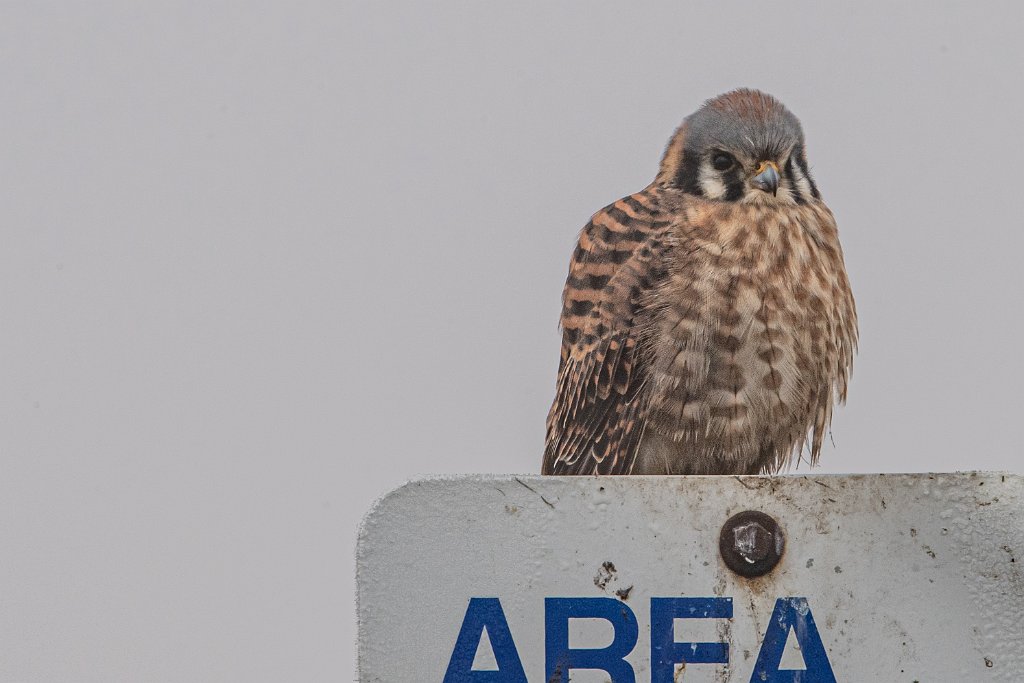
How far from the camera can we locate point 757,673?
180cm

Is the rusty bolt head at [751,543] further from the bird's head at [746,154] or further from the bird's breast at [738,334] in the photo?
the bird's head at [746,154]

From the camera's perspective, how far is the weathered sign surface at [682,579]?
70.7 inches

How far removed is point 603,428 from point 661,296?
0.37 m

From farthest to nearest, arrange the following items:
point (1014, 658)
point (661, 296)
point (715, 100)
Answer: point (715, 100), point (661, 296), point (1014, 658)

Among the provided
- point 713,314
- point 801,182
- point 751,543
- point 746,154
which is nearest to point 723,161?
point 746,154

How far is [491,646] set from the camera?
71.7 inches

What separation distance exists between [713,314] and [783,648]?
122 cm

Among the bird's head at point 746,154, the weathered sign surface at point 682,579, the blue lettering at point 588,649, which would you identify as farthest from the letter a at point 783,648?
the bird's head at point 746,154

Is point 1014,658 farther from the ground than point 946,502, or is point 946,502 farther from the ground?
point 946,502

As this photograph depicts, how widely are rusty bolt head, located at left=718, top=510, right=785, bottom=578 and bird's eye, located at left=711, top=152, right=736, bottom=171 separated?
1558 millimetres

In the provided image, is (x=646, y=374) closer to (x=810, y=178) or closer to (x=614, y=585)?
(x=810, y=178)

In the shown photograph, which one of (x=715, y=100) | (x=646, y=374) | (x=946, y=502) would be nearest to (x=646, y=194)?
(x=715, y=100)

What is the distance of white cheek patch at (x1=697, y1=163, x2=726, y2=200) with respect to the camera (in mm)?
3188

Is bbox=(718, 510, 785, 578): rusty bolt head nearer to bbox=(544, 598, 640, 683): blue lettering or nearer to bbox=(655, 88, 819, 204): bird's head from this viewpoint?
bbox=(544, 598, 640, 683): blue lettering
